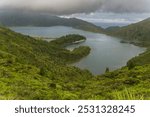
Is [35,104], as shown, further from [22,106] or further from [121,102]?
[121,102]

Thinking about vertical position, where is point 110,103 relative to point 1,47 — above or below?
above

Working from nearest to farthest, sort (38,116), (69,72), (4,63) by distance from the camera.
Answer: (38,116) → (4,63) → (69,72)

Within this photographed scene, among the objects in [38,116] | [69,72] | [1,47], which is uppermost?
[38,116]

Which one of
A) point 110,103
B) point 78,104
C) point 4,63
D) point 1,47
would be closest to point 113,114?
point 110,103

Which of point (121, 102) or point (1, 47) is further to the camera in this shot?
point (1, 47)

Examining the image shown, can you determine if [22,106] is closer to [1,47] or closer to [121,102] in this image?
[121,102]

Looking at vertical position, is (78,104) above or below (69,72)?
above

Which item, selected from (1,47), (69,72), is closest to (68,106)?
(69,72)

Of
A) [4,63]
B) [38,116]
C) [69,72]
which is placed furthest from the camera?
[69,72]

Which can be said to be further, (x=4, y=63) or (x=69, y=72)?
(x=69, y=72)
